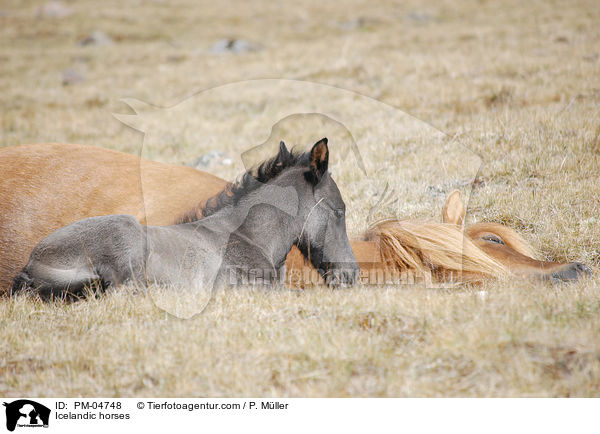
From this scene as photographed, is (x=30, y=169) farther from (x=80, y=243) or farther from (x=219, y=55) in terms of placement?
(x=219, y=55)

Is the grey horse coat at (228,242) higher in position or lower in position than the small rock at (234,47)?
lower

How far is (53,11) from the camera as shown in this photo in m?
34.9

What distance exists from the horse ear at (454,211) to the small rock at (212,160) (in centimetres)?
411

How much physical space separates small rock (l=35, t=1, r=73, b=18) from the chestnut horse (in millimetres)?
34824

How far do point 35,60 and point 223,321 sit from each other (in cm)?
2158

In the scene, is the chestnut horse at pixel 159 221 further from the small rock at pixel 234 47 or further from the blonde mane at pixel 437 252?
the small rock at pixel 234 47

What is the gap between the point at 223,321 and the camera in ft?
11.3

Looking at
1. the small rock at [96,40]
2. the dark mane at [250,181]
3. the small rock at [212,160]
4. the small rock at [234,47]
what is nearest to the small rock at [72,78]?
the small rock at [234,47]

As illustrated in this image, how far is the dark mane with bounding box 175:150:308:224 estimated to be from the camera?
411 cm

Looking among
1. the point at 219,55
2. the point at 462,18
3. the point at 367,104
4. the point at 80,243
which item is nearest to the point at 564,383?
the point at 80,243

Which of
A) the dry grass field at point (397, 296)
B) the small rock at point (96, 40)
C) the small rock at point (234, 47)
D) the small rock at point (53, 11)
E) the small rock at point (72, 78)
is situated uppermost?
the small rock at point (53, 11)

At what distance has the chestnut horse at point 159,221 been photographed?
4164mm

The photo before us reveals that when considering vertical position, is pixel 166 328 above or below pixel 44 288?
below

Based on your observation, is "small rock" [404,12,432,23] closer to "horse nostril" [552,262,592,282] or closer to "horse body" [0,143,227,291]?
"horse body" [0,143,227,291]
